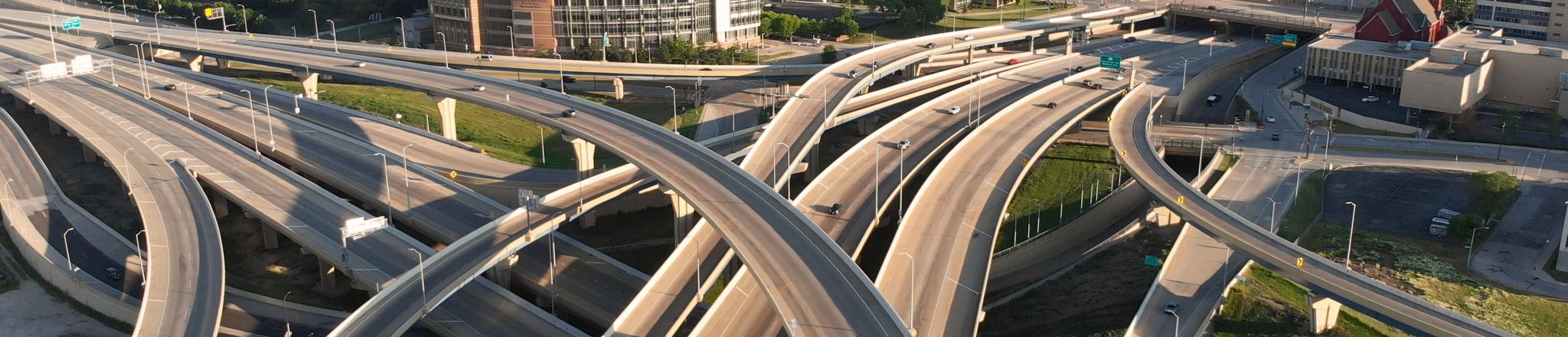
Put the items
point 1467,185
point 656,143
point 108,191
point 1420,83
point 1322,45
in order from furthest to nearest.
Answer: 1. point 1322,45
2. point 1420,83
3. point 108,191
4. point 1467,185
5. point 656,143

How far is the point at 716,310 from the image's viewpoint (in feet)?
228

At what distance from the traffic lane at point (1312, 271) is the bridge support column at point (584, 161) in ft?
151

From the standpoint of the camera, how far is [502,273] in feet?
287

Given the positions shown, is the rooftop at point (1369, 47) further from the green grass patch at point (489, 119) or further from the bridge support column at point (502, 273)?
the bridge support column at point (502, 273)

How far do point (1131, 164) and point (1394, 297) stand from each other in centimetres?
3202

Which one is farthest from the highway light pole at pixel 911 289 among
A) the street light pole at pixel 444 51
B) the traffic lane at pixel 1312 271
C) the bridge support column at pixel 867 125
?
the street light pole at pixel 444 51

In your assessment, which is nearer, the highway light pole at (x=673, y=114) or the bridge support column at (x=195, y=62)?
the highway light pole at (x=673, y=114)

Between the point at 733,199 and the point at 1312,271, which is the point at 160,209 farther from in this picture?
the point at 1312,271

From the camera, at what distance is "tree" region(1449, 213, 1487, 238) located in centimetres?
9350

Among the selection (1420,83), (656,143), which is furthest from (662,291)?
(1420,83)

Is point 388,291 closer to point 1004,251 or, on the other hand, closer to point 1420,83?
point 1004,251

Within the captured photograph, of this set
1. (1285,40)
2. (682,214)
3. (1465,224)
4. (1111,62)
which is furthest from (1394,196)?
(1285,40)

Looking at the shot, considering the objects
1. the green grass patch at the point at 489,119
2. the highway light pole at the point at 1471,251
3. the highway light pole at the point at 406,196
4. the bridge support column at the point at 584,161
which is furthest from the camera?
the green grass patch at the point at 489,119

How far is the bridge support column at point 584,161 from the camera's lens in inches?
4151
